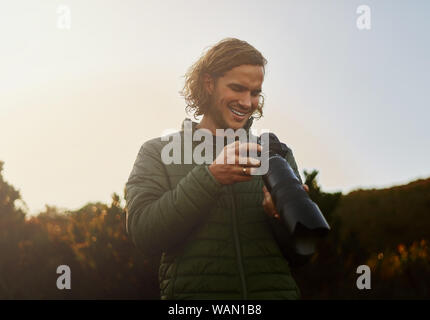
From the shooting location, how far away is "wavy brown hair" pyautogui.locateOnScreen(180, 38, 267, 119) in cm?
252

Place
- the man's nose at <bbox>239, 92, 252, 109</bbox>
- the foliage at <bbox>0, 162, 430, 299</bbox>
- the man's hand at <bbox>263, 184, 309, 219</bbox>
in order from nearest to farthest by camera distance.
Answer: the man's hand at <bbox>263, 184, 309, 219</bbox>, the man's nose at <bbox>239, 92, 252, 109</bbox>, the foliage at <bbox>0, 162, 430, 299</bbox>

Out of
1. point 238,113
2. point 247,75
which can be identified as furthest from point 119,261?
A: point 247,75

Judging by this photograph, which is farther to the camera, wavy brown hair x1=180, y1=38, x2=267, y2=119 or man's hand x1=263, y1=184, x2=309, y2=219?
wavy brown hair x1=180, y1=38, x2=267, y2=119

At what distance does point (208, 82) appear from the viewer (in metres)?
2.75

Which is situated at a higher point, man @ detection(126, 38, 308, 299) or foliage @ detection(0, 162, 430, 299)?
man @ detection(126, 38, 308, 299)

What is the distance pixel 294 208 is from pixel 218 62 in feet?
4.00

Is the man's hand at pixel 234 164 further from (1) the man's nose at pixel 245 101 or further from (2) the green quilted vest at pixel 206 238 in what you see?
(1) the man's nose at pixel 245 101

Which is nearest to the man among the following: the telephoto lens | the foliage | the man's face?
the telephoto lens

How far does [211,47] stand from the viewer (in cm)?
288

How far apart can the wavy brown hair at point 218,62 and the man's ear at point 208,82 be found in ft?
0.07

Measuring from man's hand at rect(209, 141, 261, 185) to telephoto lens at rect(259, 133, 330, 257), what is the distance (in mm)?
123

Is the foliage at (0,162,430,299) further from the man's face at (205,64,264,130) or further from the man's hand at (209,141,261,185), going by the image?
the man's hand at (209,141,261,185)

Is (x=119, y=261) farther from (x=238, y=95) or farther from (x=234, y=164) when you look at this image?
(x=234, y=164)
